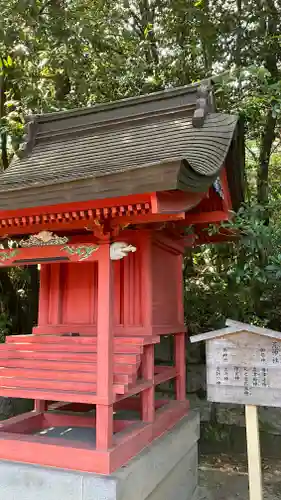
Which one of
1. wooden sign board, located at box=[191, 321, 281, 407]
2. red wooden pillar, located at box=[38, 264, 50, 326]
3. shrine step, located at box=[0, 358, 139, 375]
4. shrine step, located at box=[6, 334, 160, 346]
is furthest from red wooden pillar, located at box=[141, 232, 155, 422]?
red wooden pillar, located at box=[38, 264, 50, 326]

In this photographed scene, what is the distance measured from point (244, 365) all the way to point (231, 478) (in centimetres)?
298

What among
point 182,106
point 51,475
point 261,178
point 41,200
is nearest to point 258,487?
point 51,475

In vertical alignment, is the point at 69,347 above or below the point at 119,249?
below

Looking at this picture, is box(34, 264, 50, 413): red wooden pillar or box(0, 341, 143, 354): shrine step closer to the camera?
box(0, 341, 143, 354): shrine step

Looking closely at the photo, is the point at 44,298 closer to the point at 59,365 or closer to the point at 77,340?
the point at 77,340

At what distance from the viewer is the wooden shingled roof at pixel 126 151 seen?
258cm

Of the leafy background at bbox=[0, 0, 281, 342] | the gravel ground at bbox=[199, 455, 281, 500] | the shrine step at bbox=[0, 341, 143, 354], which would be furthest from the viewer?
the leafy background at bbox=[0, 0, 281, 342]

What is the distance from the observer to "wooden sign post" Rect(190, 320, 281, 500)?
301cm

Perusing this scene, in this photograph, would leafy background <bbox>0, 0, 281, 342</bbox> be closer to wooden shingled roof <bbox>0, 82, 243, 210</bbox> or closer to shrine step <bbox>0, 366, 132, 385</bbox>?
wooden shingled roof <bbox>0, 82, 243, 210</bbox>

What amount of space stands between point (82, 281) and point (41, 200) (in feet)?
4.38

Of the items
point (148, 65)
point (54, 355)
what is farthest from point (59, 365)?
point (148, 65)

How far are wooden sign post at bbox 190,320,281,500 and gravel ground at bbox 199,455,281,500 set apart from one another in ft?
6.79

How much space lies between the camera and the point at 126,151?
153 inches

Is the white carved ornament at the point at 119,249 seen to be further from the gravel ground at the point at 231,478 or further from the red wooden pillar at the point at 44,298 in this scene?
the gravel ground at the point at 231,478
